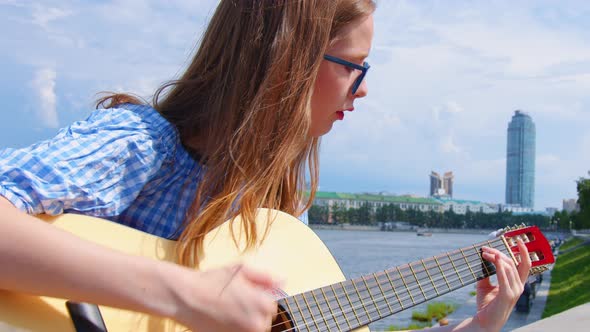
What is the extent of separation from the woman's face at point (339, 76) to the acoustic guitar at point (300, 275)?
0.36 metres

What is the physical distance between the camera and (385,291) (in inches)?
83.7

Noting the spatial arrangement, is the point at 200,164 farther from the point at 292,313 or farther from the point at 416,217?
the point at 416,217

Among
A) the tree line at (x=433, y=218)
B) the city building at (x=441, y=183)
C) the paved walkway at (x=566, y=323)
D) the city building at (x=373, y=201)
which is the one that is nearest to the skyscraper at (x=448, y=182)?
the city building at (x=441, y=183)

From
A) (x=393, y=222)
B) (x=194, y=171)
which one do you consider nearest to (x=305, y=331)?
(x=194, y=171)

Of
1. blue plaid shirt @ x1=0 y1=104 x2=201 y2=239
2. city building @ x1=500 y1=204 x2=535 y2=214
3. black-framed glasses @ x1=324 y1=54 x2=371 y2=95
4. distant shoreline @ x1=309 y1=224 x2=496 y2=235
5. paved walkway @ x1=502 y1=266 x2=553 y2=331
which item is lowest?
distant shoreline @ x1=309 y1=224 x2=496 y2=235

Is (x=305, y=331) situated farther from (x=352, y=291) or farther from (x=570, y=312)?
(x=570, y=312)

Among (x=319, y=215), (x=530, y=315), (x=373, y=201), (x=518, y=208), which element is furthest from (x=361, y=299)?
(x=518, y=208)

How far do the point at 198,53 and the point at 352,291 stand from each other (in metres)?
0.92

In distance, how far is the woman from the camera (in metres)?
1.18

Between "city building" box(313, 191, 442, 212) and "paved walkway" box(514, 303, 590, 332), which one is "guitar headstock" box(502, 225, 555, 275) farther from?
"city building" box(313, 191, 442, 212)

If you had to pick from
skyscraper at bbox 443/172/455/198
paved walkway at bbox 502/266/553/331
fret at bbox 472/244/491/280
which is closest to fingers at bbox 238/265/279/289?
fret at bbox 472/244/491/280

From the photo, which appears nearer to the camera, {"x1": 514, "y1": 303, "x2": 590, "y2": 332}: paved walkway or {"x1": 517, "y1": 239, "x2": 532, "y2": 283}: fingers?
{"x1": 517, "y1": 239, "x2": 532, "y2": 283}: fingers

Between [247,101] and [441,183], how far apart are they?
170 m

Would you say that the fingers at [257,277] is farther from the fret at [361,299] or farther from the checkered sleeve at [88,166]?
the fret at [361,299]
